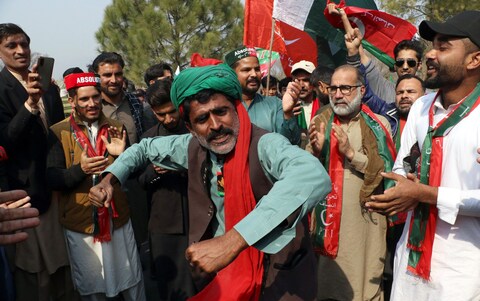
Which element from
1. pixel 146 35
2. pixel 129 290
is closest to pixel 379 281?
pixel 129 290

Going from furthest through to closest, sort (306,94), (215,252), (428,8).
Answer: (428,8) < (306,94) < (215,252)

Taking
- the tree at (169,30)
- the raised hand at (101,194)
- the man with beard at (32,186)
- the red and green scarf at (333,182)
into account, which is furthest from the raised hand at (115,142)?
the tree at (169,30)

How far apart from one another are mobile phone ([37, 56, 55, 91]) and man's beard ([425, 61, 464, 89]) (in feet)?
8.22

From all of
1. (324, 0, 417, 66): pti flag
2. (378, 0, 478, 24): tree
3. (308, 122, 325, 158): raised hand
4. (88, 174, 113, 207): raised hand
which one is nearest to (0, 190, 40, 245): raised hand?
(88, 174, 113, 207): raised hand

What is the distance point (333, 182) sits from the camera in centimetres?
376

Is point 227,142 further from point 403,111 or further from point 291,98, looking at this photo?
point 403,111

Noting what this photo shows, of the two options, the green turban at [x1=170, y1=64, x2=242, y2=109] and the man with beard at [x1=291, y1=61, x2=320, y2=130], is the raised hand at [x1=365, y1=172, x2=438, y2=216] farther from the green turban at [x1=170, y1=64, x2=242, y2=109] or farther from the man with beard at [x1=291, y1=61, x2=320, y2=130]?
the man with beard at [x1=291, y1=61, x2=320, y2=130]

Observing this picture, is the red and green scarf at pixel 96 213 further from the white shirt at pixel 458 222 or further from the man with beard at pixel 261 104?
the white shirt at pixel 458 222

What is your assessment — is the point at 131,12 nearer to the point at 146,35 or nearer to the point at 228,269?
the point at 146,35

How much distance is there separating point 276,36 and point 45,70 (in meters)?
4.43

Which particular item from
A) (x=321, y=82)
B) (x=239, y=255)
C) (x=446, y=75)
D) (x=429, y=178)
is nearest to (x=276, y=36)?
(x=321, y=82)

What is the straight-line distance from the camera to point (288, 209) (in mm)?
1809

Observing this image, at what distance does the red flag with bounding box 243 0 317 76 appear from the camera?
22.1 ft

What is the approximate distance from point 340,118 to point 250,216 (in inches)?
89.5
